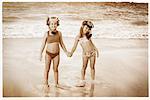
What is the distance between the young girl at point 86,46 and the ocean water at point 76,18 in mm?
35

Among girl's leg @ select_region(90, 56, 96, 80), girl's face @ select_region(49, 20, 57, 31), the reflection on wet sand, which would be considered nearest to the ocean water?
girl's face @ select_region(49, 20, 57, 31)

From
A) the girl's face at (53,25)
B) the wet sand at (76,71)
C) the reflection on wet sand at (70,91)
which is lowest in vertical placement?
the reflection on wet sand at (70,91)

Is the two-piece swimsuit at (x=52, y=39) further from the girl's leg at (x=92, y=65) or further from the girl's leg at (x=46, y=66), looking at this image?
the girl's leg at (x=92, y=65)

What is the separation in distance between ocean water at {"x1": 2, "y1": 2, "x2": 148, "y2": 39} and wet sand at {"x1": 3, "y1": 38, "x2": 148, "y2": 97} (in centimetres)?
7

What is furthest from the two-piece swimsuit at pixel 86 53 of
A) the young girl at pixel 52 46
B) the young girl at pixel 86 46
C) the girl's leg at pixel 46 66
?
the girl's leg at pixel 46 66

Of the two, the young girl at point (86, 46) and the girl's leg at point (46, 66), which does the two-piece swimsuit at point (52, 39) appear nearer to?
the girl's leg at point (46, 66)

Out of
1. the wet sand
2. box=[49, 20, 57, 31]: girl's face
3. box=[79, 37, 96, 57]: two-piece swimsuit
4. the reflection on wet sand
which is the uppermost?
box=[49, 20, 57, 31]: girl's face

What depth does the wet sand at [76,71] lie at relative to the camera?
6.90ft

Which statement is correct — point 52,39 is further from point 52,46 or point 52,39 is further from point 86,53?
point 86,53

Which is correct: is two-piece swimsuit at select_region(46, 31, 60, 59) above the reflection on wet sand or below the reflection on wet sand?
above

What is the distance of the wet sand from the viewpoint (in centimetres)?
210

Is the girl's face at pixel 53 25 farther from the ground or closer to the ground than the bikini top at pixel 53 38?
farther from the ground

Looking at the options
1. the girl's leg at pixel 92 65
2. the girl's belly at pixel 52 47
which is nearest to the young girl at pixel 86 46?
the girl's leg at pixel 92 65

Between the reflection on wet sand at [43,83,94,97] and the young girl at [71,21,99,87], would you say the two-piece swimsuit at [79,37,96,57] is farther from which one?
the reflection on wet sand at [43,83,94,97]
